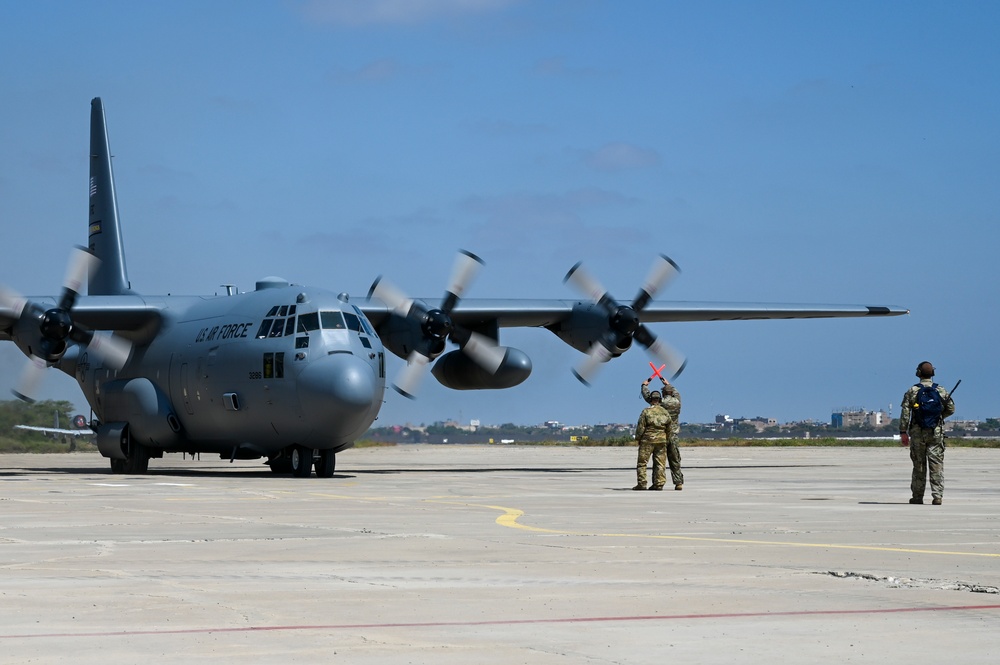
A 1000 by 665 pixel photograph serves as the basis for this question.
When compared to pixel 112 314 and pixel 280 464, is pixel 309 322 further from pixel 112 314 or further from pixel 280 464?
pixel 112 314

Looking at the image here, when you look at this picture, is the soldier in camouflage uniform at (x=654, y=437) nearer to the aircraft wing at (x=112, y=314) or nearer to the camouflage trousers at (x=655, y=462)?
the camouflage trousers at (x=655, y=462)

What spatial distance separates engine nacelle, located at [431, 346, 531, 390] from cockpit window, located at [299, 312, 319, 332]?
26.6 feet

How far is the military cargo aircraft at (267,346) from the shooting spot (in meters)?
29.5

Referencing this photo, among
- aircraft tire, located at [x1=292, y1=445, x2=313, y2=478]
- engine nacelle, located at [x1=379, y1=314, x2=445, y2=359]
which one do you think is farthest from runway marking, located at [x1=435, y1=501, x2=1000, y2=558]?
engine nacelle, located at [x1=379, y1=314, x2=445, y2=359]

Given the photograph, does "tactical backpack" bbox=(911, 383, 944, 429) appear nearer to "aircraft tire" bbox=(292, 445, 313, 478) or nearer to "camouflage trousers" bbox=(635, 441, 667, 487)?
"camouflage trousers" bbox=(635, 441, 667, 487)

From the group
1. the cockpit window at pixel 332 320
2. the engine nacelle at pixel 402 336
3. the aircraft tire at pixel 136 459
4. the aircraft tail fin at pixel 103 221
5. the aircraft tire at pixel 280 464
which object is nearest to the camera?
the cockpit window at pixel 332 320

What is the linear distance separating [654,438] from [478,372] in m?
13.8

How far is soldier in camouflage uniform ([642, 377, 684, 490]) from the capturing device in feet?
78.3

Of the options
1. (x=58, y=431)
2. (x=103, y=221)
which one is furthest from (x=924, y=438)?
(x=58, y=431)

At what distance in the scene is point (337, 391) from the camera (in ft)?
94.0

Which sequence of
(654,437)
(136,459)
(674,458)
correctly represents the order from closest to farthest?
(654,437) → (674,458) → (136,459)

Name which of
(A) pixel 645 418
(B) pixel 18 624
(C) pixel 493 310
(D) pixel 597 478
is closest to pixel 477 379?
(C) pixel 493 310

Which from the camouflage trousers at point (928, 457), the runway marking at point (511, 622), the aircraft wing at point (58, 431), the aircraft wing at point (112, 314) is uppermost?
the aircraft wing at point (112, 314)

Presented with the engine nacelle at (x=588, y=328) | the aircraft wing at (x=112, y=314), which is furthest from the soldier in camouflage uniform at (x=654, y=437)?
the aircraft wing at (x=112, y=314)
